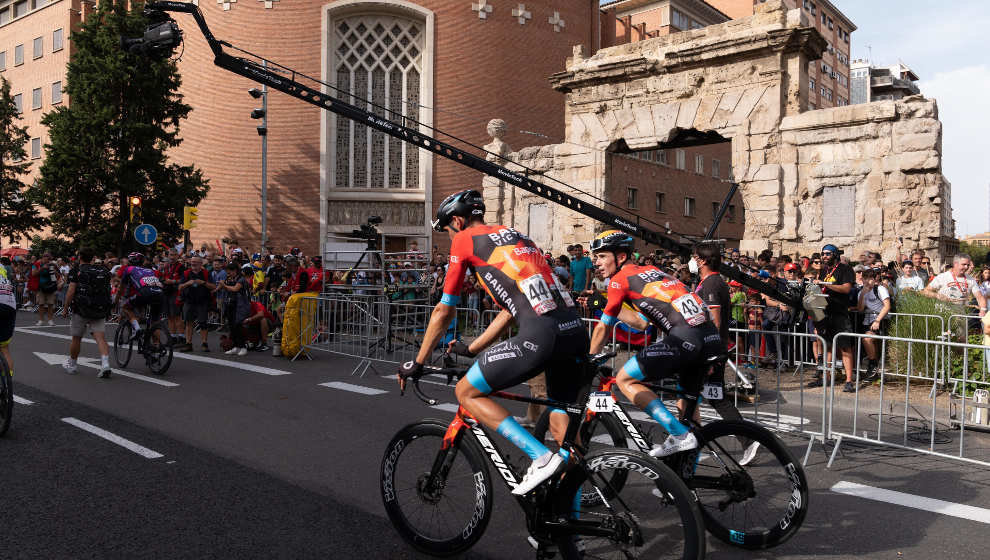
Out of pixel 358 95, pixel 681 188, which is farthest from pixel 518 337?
pixel 681 188

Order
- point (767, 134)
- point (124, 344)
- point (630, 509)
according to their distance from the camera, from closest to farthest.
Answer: point (630, 509), point (124, 344), point (767, 134)

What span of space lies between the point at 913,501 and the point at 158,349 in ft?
30.3

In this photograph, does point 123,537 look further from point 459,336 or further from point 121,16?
point 121,16

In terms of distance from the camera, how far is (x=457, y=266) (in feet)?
13.2

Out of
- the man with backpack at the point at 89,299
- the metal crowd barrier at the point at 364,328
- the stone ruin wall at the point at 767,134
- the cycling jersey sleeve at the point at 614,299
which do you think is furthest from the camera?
the stone ruin wall at the point at 767,134

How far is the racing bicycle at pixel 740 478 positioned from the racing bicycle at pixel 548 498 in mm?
470

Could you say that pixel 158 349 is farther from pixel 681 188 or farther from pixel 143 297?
pixel 681 188

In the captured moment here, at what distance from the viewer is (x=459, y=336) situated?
9.89 meters

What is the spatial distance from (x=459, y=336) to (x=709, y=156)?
132 ft

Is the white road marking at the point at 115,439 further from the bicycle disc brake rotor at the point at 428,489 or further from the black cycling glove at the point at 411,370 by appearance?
the black cycling glove at the point at 411,370

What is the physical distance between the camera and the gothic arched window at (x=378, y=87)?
29.8 metres

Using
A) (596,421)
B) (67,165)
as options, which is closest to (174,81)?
(67,165)

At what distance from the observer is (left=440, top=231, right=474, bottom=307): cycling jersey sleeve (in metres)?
3.95


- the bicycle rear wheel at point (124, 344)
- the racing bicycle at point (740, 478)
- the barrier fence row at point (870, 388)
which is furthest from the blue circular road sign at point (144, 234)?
the racing bicycle at point (740, 478)
